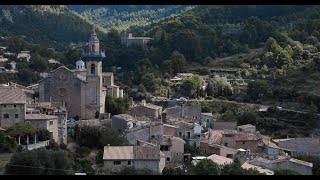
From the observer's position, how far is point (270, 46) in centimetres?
4862

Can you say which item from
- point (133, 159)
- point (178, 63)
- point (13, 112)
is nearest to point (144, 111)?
point (13, 112)

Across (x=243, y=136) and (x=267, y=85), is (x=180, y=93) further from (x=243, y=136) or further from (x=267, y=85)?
(x=243, y=136)

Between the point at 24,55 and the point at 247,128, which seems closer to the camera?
the point at 247,128

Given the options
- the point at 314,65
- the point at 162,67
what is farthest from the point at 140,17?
the point at 314,65

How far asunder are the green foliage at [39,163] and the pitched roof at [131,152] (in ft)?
8.41

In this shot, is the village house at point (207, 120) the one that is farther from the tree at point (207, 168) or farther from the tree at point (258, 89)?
the tree at point (207, 168)

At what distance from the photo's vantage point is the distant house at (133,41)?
5578cm

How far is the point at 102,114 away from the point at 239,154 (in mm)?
7029

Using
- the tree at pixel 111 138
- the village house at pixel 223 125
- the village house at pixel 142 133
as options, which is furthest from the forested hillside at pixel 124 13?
the tree at pixel 111 138

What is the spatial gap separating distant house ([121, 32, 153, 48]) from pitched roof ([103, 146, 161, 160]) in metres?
30.9

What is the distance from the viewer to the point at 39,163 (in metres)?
21.1

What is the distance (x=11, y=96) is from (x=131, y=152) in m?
5.40

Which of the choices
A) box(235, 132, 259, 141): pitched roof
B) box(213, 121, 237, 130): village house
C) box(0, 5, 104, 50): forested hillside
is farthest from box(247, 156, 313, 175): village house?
box(0, 5, 104, 50): forested hillside

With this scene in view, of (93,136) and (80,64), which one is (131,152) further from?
(80,64)
